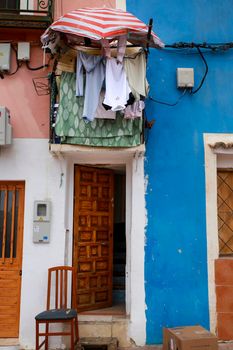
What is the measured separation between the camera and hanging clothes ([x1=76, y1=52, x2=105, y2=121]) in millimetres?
4980

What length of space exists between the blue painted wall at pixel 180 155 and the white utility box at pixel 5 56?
198 centimetres

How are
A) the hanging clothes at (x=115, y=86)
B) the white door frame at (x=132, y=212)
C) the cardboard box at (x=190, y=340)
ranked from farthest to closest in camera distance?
1. the white door frame at (x=132, y=212)
2. the hanging clothes at (x=115, y=86)
3. the cardboard box at (x=190, y=340)

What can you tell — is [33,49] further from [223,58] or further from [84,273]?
[84,273]

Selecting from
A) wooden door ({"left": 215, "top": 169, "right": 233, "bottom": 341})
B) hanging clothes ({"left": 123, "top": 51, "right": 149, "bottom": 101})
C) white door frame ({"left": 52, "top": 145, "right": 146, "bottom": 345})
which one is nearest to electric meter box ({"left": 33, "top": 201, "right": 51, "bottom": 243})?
white door frame ({"left": 52, "top": 145, "right": 146, "bottom": 345})

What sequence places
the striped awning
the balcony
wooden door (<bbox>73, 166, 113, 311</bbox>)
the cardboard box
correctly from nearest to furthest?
the cardboard box → the striped awning → the balcony → wooden door (<bbox>73, 166, 113, 311</bbox>)

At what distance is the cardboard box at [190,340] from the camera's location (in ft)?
13.4

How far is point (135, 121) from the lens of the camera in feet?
16.9

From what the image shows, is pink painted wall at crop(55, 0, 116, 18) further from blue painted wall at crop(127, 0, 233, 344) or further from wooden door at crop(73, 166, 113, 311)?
wooden door at crop(73, 166, 113, 311)

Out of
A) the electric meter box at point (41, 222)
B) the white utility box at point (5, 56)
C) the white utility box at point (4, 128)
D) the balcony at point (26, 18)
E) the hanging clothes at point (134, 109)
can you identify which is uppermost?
the balcony at point (26, 18)

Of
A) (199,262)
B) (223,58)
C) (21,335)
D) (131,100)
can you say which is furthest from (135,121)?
(21,335)

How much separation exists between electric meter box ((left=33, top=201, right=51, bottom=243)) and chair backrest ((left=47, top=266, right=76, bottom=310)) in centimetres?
45

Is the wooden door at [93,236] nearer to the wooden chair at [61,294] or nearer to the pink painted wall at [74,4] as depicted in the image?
the wooden chair at [61,294]

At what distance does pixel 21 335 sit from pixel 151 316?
1830mm

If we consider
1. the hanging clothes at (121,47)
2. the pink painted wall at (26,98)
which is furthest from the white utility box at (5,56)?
the hanging clothes at (121,47)
